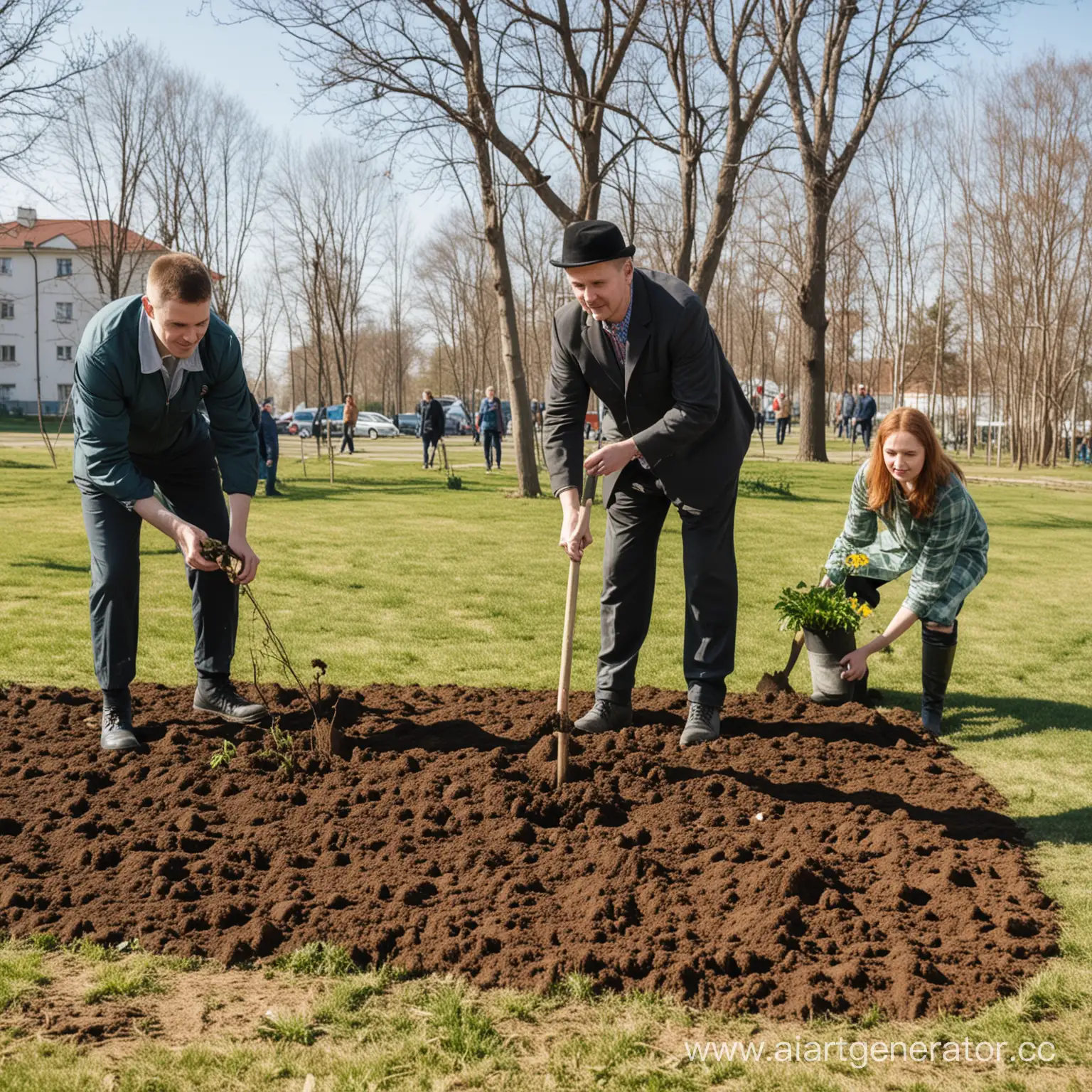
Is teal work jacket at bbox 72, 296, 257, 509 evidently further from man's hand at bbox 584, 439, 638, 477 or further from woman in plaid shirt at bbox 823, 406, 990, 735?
woman in plaid shirt at bbox 823, 406, 990, 735

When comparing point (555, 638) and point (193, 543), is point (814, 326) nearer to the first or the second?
point (555, 638)

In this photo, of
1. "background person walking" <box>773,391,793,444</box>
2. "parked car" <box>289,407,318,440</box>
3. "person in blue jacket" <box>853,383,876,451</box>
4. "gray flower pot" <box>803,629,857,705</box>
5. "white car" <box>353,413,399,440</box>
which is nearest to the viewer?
"gray flower pot" <box>803,629,857,705</box>

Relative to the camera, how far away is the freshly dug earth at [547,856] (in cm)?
296

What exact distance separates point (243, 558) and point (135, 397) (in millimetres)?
771

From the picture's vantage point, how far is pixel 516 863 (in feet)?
11.5

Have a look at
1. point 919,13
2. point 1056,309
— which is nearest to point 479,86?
point 919,13

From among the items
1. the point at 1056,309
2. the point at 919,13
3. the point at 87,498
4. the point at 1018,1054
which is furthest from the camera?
the point at 1056,309

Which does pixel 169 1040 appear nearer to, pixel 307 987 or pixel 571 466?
pixel 307 987

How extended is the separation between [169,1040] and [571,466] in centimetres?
271

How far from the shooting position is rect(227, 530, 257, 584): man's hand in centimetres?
438

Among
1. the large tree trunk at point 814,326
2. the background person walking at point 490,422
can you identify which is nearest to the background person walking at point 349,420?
the background person walking at point 490,422

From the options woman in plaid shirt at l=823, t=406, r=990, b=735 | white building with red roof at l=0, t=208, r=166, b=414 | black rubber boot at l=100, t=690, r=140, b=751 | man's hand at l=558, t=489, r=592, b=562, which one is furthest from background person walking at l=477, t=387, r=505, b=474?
white building with red roof at l=0, t=208, r=166, b=414

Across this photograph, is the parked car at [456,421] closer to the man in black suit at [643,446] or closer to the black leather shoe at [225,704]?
the black leather shoe at [225,704]

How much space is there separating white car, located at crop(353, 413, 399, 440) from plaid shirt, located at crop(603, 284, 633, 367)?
45097mm
